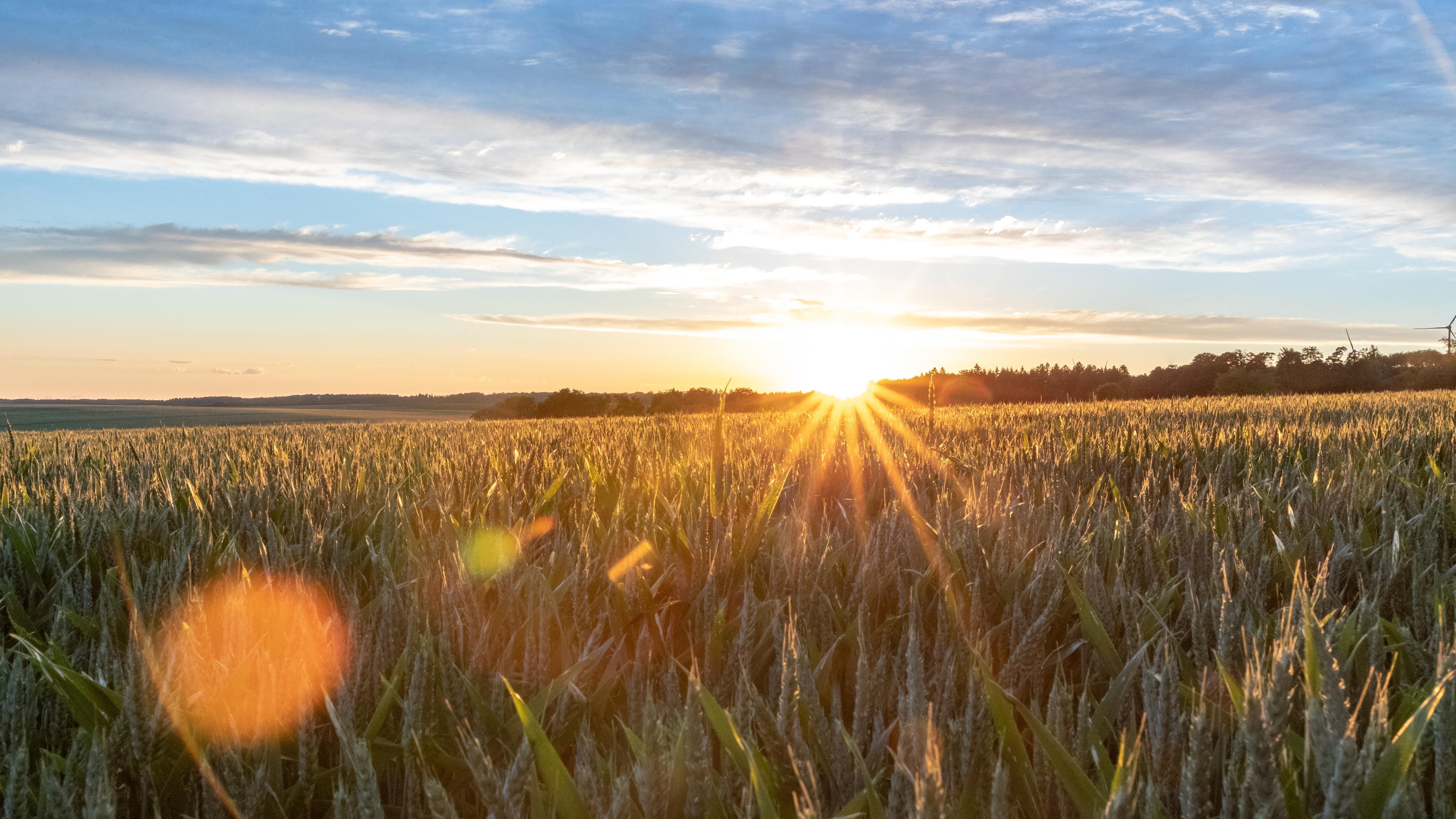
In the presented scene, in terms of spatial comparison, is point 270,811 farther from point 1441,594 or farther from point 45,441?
point 45,441

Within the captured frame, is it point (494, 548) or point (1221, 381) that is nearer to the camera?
point (494, 548)

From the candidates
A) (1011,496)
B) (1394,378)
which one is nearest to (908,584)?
(1011,496)

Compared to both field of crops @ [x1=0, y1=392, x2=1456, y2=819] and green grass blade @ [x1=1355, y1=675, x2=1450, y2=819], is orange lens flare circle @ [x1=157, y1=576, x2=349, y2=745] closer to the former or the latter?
field of crops @ [x1=0, y1=392, x2=1456, y2=819]

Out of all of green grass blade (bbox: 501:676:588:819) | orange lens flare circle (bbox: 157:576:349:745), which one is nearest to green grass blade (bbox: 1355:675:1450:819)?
green grass blade (bbox: 501:676:588:819)

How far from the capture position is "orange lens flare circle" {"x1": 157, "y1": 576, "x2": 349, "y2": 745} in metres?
1.04

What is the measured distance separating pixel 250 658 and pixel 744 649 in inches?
27.7

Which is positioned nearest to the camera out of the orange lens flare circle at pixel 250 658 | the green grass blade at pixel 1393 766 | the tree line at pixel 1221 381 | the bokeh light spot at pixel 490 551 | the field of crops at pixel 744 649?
the green grass blade at pixel 1393 766

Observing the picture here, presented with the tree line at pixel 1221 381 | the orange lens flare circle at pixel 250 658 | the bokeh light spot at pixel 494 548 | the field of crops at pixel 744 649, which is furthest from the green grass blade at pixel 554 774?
the tree line at pixel 1221 381

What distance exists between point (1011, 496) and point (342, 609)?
5.69 ft

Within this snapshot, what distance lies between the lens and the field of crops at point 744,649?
2.65 feet

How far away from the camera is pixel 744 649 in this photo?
3.92 feet

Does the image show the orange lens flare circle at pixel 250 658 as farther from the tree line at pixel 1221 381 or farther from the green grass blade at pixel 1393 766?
the tree line at pixel 1221 381

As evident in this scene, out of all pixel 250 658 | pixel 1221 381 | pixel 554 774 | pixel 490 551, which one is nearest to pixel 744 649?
pixel 554 774

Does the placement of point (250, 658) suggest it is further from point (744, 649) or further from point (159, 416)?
point (159, 416)
